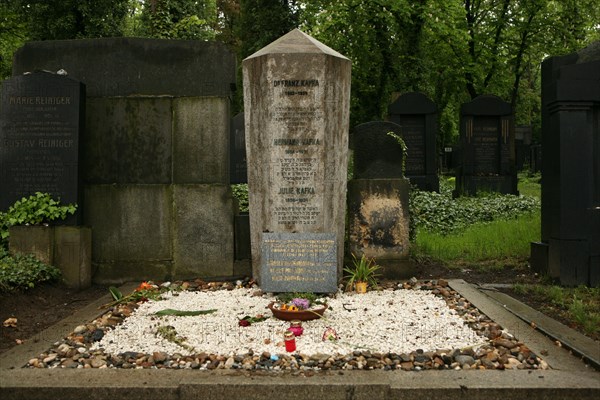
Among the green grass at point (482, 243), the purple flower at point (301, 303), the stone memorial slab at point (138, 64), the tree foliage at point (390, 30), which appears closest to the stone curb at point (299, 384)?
the purple flower at point (301, 303)

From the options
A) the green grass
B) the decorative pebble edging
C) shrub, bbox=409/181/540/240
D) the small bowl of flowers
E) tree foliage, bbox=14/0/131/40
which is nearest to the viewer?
the decorative pebble edging

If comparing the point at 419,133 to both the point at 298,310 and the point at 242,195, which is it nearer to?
the point at 242,195

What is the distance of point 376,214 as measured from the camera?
20.0 ft

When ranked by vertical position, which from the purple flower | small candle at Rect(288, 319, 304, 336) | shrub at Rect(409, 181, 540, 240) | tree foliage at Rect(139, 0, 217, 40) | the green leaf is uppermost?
tree foliage at Rect(139, 0, 217, 40)

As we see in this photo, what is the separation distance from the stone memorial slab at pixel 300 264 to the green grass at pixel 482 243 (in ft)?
8.81

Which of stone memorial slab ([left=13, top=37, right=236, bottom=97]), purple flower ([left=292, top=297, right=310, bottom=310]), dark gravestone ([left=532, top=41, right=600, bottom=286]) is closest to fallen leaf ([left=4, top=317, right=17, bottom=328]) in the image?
purple flower ([left=292, top=297, right=310, bottom=310])

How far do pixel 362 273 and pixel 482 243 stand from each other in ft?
10.7

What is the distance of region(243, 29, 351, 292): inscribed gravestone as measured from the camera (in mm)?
5477

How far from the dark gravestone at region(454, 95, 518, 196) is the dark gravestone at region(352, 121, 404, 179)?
9243mm

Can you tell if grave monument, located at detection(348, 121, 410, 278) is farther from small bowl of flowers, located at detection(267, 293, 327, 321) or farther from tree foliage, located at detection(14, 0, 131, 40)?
tree foliage, located at detection(14, 0, 131, 40)

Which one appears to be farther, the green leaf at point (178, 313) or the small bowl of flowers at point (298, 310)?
the green leaf at point (178, 313)

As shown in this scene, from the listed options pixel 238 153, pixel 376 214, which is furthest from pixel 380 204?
pixel 238 153

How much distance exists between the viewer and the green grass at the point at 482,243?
761cm

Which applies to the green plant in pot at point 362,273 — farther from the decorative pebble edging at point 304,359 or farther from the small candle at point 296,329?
the decorative pebble edging at point 304,359
